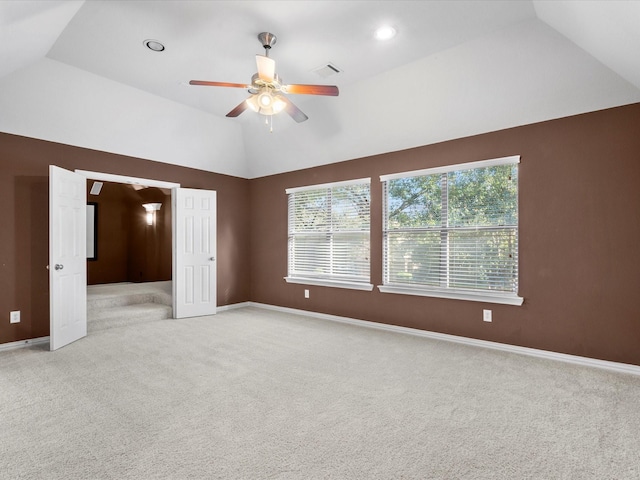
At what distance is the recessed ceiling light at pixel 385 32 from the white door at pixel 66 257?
385 cm

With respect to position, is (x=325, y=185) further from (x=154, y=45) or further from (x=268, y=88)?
(x=154, y=45)

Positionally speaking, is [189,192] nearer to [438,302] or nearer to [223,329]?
[223,329]

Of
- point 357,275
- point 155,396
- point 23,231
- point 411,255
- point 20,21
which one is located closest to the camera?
point 20,21

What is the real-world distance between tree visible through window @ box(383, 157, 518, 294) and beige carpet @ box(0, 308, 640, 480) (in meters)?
0.92

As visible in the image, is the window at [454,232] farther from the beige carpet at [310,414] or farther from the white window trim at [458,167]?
the beige carpet at [310,414]

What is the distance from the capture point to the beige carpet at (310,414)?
73.0 inches

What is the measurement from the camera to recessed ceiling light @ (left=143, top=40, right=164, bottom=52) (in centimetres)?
328

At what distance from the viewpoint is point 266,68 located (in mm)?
2740

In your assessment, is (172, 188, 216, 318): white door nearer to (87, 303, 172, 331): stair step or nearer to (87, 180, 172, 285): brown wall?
(87, 303, 172, 331): stair step

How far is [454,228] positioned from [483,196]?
50 cm

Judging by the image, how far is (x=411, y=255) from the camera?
461 centimetres

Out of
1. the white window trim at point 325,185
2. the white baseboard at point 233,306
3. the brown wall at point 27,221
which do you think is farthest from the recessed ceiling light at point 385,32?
the white baseboard at point 233,306

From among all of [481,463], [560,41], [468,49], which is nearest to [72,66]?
[468,49]

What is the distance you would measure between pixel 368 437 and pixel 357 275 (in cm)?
311
